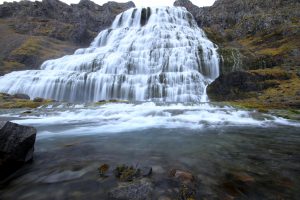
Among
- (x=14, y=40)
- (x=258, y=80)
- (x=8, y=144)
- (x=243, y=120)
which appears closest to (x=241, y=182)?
(x=8, y=144)

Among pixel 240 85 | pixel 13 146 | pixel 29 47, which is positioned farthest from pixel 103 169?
pixel 29 47

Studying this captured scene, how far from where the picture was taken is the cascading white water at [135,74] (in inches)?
1005

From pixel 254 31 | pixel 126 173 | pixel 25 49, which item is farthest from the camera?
pixel 254 31

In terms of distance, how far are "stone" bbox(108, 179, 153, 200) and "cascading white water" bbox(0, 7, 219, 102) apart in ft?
65.7

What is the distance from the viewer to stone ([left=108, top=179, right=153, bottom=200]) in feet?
12.9

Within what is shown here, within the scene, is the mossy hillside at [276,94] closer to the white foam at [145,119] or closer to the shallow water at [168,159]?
the white foam at [145,119]

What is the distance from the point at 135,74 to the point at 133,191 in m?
25.5

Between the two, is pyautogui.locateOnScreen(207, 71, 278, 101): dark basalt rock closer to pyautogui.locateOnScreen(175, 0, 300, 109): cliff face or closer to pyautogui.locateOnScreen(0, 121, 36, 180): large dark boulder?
pyautogui.locateOnScreen(175, 0, 300, 109): cliff face

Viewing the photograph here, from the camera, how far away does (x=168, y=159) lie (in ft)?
19.8

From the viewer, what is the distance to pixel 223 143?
8039 mm

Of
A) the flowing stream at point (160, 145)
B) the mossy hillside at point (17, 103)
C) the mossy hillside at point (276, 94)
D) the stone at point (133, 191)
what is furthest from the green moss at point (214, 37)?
the stone at point (133, 191)

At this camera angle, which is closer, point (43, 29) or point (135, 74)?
point (135, 74)

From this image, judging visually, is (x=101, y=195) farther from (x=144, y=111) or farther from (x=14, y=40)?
(x=14, y=40)

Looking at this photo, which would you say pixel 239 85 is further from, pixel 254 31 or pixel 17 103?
pixel 254 31
